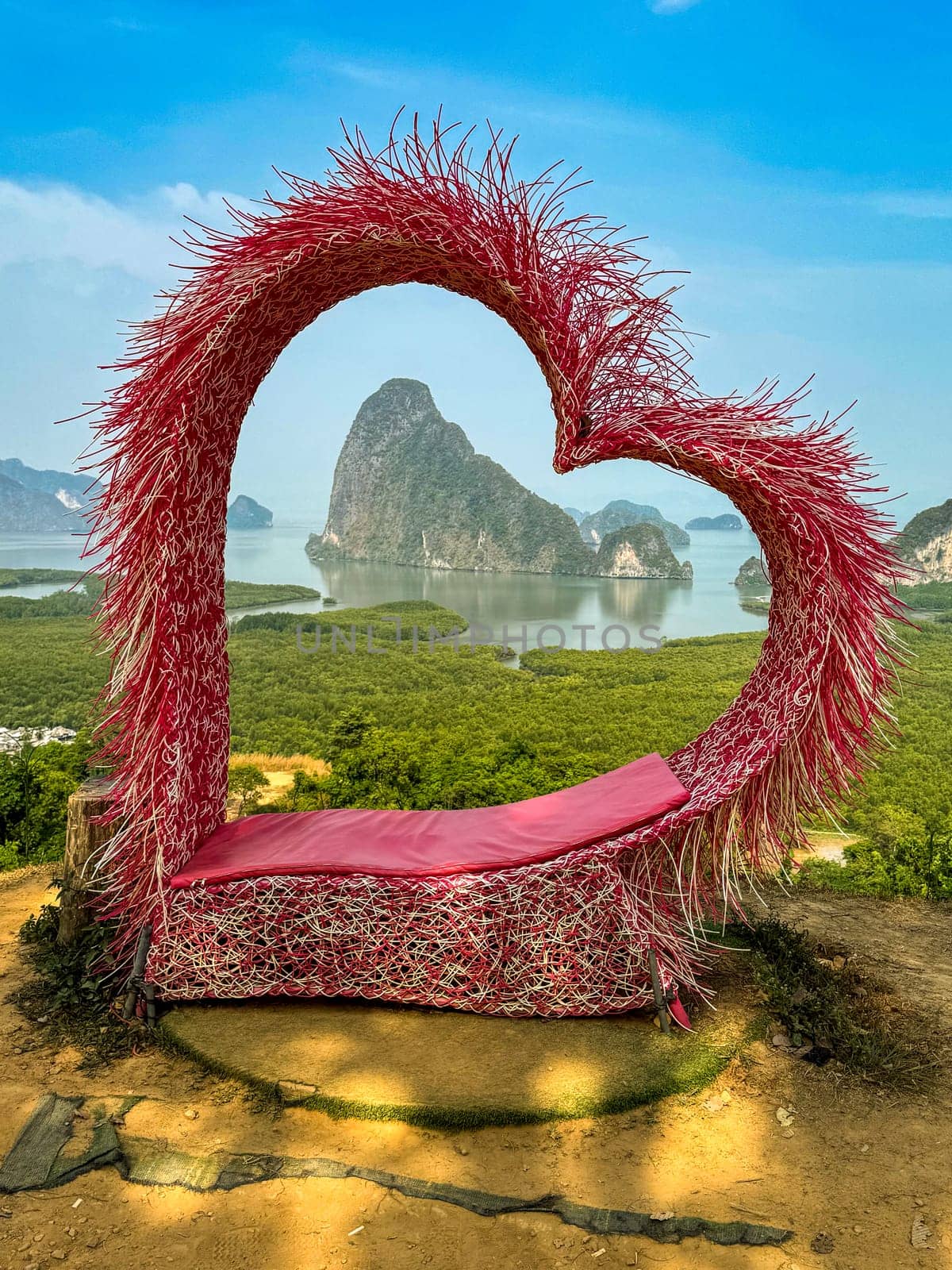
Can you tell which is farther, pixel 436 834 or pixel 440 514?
pixel 440 514

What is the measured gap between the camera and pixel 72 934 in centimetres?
293

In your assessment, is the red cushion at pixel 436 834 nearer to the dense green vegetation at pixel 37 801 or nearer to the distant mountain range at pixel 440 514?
the dense green vegetation at pixel 37 801

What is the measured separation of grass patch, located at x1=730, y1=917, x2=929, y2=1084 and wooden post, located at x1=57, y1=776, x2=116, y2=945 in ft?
7.20

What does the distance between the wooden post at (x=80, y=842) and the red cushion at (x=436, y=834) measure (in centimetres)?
36

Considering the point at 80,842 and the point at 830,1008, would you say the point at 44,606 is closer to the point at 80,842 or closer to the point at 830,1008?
the point at 80,842

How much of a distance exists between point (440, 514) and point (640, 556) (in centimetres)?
1231

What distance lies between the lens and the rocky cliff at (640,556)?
2572 centimetres

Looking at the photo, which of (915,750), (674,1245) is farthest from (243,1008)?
(915,750)

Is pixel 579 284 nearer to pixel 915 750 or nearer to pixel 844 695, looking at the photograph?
pixel 844 695

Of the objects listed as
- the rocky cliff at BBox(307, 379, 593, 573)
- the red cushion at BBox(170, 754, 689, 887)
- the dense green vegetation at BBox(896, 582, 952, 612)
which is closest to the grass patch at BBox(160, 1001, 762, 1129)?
the red cushion at BBox(170, 754, 689, 887)

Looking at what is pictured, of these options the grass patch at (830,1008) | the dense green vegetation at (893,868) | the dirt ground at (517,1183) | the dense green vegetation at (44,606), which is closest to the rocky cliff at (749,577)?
the dense green vegetation at (44,606)

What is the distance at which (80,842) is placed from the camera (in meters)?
2.83

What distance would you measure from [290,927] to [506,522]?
104ft

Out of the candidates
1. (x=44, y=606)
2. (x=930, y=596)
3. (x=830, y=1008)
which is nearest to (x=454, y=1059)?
(x=830, y=1008)
